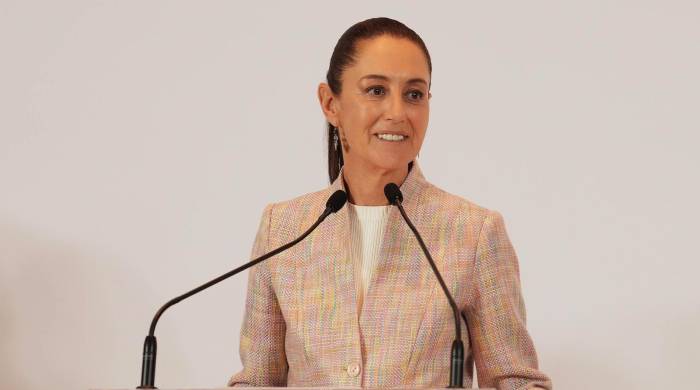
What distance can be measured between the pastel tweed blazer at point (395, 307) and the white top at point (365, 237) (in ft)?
0.08

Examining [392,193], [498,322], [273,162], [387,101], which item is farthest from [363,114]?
[273,162]

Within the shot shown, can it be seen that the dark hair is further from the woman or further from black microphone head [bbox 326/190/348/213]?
black microphone head [bbox 326/190/348/213]

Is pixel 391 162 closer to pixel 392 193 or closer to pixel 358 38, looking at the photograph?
pixel 392 193

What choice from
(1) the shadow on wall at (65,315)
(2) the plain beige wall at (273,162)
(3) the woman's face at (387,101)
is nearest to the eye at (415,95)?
(3) the woman's face at (387,101)

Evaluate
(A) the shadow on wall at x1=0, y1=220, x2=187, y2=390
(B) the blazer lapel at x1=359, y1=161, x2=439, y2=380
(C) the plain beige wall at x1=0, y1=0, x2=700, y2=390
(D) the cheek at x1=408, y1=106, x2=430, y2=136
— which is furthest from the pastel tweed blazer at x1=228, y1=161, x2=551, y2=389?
(A) the shadow on wall at x1=0, y1=220, x2=187, y2=390

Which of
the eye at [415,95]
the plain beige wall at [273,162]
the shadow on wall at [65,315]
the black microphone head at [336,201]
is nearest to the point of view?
the black microphone head at [336,201]

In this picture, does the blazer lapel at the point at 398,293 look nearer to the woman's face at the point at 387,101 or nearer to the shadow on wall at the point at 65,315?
the woman's face at the point at 387,101

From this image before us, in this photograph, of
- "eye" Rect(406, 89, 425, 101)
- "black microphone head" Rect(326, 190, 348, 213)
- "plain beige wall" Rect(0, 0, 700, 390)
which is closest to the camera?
"black microphone head" Rect(326, 190, 348, 213)

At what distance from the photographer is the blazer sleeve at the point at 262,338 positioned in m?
2.15

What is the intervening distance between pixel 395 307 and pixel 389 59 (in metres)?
0.40

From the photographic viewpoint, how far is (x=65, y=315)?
9.34 feet

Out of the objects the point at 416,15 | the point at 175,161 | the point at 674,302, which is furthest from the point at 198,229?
the point at 674,302

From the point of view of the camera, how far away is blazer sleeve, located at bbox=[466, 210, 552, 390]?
2039 millimetres

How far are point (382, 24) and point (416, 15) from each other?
1.88 feet
